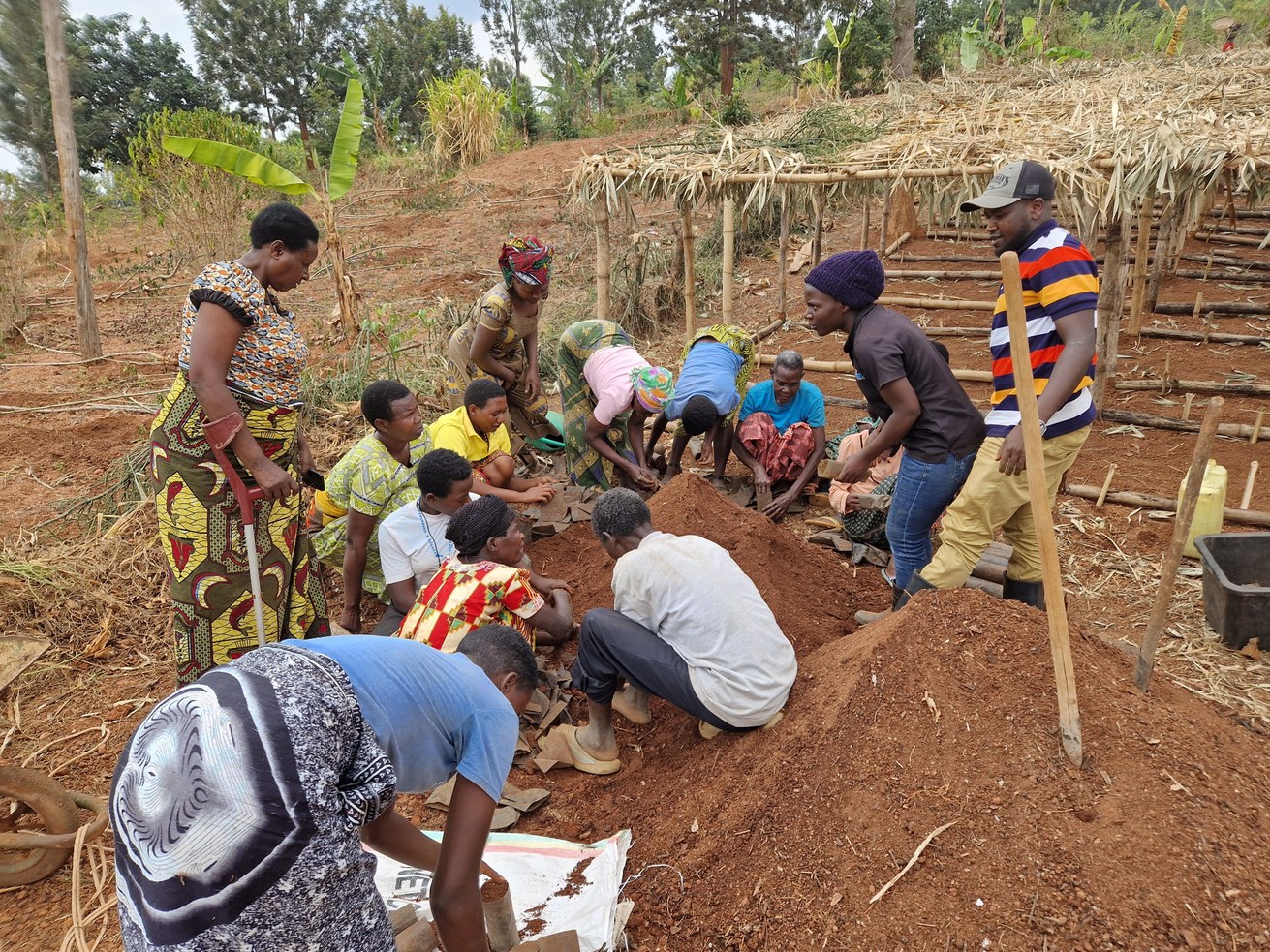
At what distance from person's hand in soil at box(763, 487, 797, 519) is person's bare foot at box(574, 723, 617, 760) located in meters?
2.33

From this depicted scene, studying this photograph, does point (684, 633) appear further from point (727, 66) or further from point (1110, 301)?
point (727, 66)

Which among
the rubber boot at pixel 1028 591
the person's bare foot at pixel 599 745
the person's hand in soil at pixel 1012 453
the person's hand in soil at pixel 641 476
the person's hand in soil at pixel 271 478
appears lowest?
the person's bare foot at pixel 599 745

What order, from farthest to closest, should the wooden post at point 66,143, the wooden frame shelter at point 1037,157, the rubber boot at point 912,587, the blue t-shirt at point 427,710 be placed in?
the wooden post at point 66,143, the wooden frame shelter at point 1037,157, the rubber boot at point 912,587, the blue t-shirt at point 427,710

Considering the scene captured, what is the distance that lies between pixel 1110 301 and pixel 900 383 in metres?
4.10

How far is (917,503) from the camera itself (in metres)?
3.46

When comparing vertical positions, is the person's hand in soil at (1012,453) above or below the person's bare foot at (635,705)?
above

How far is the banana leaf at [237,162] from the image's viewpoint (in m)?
6.25

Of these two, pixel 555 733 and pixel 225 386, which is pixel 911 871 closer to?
pixel 555 733

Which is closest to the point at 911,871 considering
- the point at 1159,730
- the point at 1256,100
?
the point at 1159,730

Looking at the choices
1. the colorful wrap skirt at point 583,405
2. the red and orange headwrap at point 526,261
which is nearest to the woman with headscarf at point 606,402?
the colorful wrap skirt at point 583,405

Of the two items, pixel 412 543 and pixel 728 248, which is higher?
pixel 728 248

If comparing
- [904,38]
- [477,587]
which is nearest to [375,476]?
[477,587]

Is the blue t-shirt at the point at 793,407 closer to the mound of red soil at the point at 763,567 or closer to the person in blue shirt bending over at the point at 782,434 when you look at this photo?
the person in blue shirt bending over at the point at 782,434

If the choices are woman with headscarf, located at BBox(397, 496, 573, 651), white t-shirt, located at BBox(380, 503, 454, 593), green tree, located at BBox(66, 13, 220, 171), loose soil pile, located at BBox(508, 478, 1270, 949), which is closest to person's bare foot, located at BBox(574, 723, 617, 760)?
loose soil pile, located at BBox(508, 478, 1270, 949)
